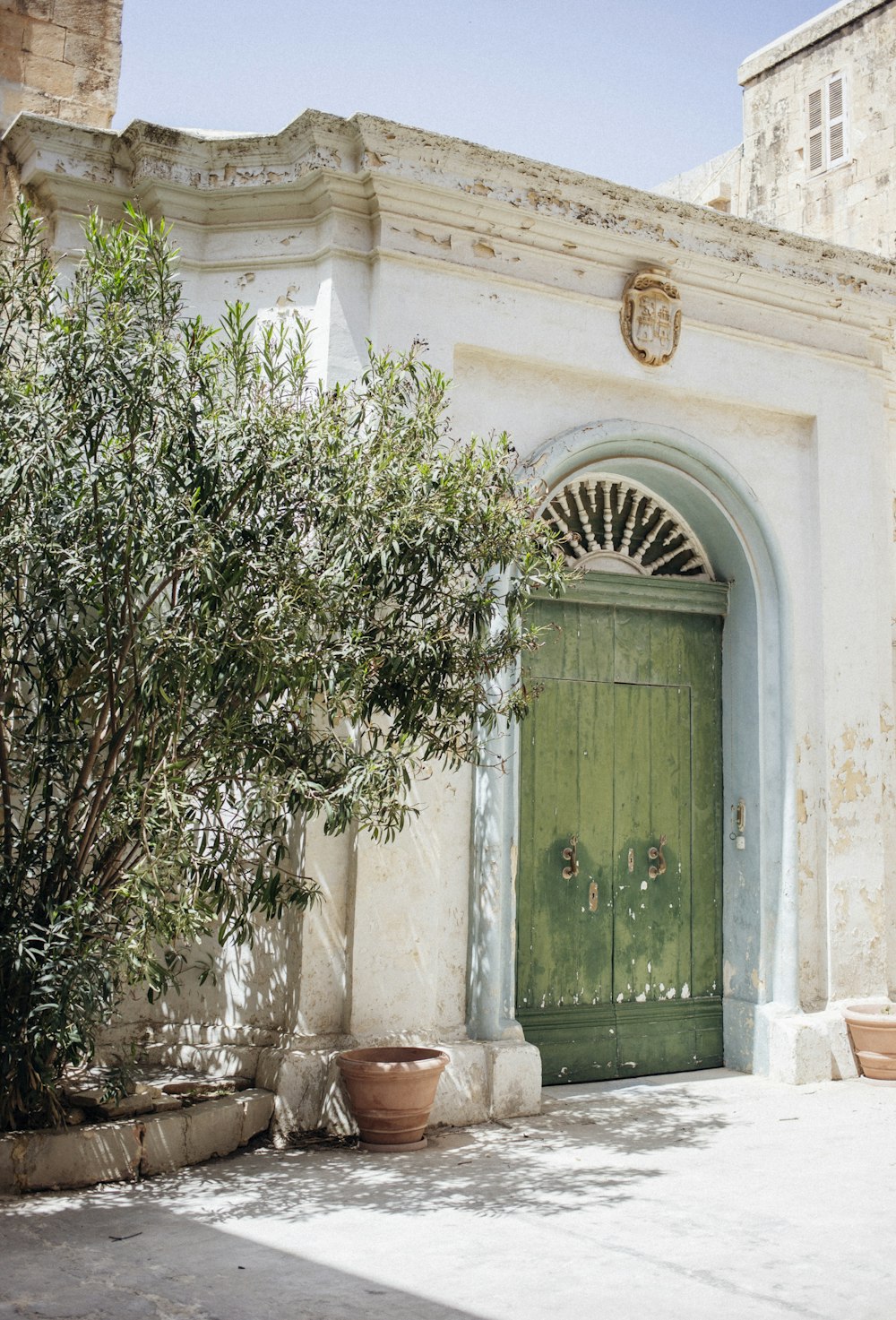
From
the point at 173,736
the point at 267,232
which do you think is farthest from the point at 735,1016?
the point at 267,232

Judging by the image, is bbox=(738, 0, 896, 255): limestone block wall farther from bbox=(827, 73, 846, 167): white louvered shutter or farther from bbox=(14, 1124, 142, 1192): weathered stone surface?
bbox=(14, 1124, 142, 1192): weathered stone surface

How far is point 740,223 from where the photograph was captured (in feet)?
22.1

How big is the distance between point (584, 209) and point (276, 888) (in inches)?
153

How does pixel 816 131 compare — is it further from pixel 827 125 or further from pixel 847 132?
pixel 847 132

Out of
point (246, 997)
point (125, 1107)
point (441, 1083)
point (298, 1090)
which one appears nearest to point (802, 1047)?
point (441, 1083)

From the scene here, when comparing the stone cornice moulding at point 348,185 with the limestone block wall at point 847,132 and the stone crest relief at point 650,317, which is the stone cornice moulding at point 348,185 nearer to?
the stone crest relief at point 650,317

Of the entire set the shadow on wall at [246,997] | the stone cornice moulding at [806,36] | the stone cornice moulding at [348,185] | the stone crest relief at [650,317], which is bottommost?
the shadow on wall at [246,997]

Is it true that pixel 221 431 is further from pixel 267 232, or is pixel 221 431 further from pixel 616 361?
pixel 616 361

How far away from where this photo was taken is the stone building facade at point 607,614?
563cm

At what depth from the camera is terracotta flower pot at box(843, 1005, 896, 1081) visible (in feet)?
21.0

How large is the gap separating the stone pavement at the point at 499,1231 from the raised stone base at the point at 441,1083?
0.35 feet

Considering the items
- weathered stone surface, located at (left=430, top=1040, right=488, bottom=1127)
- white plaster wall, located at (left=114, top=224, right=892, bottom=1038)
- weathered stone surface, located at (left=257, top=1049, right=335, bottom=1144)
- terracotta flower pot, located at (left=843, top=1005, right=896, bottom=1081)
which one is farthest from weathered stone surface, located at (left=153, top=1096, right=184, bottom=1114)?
terracotta flower pot, located at (left=843, top=1005, right=896, bottom=1081)

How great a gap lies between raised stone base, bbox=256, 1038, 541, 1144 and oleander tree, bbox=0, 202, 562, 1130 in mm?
848

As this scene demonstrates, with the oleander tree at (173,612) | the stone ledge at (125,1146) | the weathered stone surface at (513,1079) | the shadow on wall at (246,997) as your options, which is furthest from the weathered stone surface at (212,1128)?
the weathered stone surface at (513,1079)
